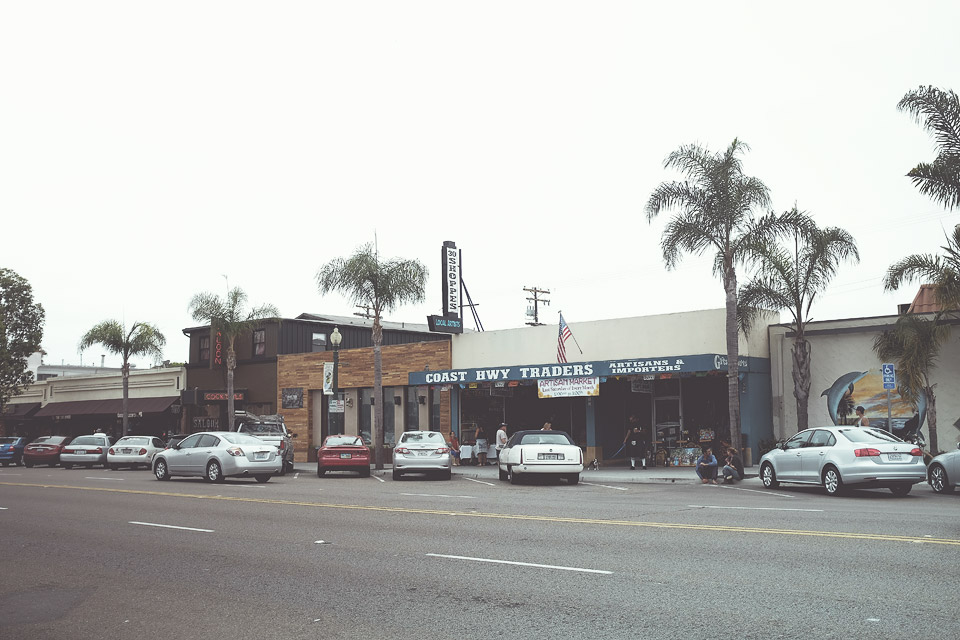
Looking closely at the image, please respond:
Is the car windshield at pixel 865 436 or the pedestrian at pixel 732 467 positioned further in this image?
the pedestrian at pixel 732 467

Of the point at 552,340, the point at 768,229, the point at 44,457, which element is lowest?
the point at 44,457

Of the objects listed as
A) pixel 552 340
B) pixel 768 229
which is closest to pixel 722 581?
pixel 768 229

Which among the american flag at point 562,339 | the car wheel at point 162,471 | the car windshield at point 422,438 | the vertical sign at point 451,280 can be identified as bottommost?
the car wheel at point 162,471

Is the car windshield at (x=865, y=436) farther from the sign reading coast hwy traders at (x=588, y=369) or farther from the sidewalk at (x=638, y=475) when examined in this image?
the sign reading coast hwy traders at (x=588, y=369)

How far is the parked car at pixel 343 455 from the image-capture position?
27.7 meters

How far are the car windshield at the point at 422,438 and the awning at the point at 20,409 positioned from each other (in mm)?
39489

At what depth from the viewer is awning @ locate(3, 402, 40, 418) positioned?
56.0 meters

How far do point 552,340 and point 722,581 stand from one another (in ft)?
78.5

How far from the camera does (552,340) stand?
3212 cm

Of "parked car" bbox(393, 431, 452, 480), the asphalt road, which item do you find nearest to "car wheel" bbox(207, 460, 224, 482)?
"parked car" bbox(393, 431, 452, 480)

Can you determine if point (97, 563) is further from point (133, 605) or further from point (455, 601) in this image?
point (455, 601)

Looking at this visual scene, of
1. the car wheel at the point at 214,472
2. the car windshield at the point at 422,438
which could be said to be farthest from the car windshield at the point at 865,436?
the car wheel at the point at 214,472

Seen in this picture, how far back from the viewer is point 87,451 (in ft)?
122

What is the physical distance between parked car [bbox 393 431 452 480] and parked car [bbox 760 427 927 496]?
32.5 ft
